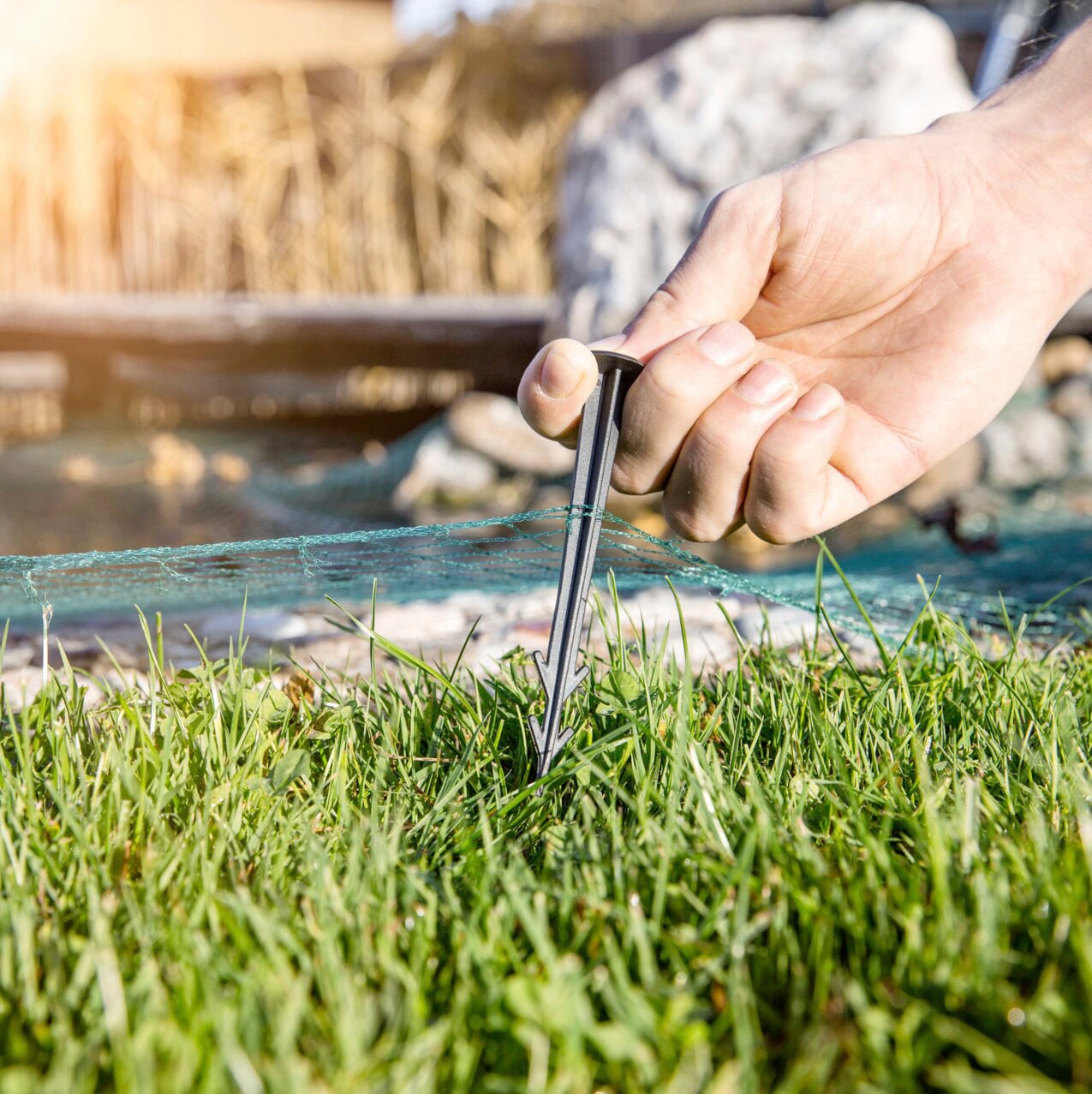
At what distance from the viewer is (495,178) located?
25.0 feet

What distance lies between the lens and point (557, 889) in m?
1.03

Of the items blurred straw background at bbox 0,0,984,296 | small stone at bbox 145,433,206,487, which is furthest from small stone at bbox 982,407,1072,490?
small stone at bbox 145,433,206,487

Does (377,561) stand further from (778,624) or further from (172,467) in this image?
(172,467)

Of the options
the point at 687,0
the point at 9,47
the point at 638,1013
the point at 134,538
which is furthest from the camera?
the point at 687,0

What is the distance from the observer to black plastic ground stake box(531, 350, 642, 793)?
1.24 meters

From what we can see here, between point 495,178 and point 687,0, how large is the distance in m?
4.19

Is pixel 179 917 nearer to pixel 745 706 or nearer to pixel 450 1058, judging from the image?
pixel 450 1058

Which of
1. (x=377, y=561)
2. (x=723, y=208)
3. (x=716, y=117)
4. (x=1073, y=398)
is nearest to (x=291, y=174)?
(x=716, y=117)

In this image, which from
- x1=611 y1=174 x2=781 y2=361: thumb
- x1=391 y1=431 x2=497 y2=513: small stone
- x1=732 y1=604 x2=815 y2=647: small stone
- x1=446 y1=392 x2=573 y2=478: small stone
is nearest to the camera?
x1=611 y1=174 x2=781 y2=361: thumb

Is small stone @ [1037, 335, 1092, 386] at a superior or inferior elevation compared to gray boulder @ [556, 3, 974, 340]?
inferior

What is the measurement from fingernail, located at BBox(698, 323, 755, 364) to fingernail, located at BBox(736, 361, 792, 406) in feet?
0.10

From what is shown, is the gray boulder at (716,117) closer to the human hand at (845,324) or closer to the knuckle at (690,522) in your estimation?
the human hand at (845,324)

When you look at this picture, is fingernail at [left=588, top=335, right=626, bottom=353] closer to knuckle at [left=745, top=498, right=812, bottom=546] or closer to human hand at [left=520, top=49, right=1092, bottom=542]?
human hand at [left=520, top=49, right=1092, bottom=542]

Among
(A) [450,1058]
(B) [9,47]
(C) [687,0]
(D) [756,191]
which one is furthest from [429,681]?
(C) [687,0]
